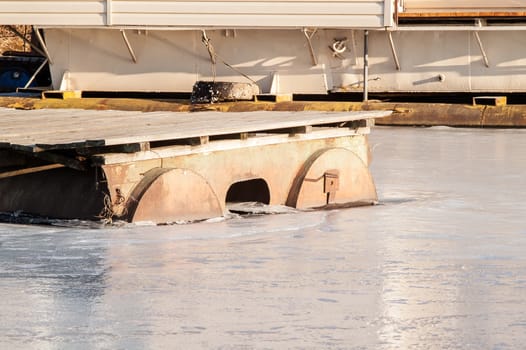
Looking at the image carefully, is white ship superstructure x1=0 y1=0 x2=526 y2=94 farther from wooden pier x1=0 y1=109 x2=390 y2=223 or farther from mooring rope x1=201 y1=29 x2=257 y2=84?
wooden pier x1=0 y1=109 x2=390 y2=223

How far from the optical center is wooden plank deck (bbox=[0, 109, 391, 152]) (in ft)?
33.2

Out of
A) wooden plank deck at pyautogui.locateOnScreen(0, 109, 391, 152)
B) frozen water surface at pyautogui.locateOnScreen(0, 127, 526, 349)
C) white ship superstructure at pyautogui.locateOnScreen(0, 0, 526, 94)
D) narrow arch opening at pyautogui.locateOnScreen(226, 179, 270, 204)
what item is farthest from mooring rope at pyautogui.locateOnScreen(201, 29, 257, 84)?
frozen water surface at pyautogui.locateOnScreen(0, 127, 526, 349)

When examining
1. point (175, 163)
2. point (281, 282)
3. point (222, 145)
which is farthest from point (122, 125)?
point (281, 282)

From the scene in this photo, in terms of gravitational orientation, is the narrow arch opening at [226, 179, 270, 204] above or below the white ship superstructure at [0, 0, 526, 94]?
below

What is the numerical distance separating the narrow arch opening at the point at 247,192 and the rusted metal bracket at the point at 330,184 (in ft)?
2.11

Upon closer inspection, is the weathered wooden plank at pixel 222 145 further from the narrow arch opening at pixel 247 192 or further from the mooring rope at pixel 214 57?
the mooring rope at pixel 214 57

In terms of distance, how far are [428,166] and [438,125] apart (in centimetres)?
625

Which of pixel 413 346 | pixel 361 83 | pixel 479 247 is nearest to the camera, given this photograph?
pixel 413 346

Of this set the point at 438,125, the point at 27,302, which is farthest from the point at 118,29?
the point at 27,302

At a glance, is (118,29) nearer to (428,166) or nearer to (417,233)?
(428,166)

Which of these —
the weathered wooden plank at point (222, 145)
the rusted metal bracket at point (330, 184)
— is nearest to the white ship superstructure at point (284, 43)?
the weathered wooden plank at point (222, 145)

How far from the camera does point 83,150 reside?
9.91 metres

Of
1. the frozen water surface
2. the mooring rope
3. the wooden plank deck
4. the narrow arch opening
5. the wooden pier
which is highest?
the mooring rope

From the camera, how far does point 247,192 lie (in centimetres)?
1217
